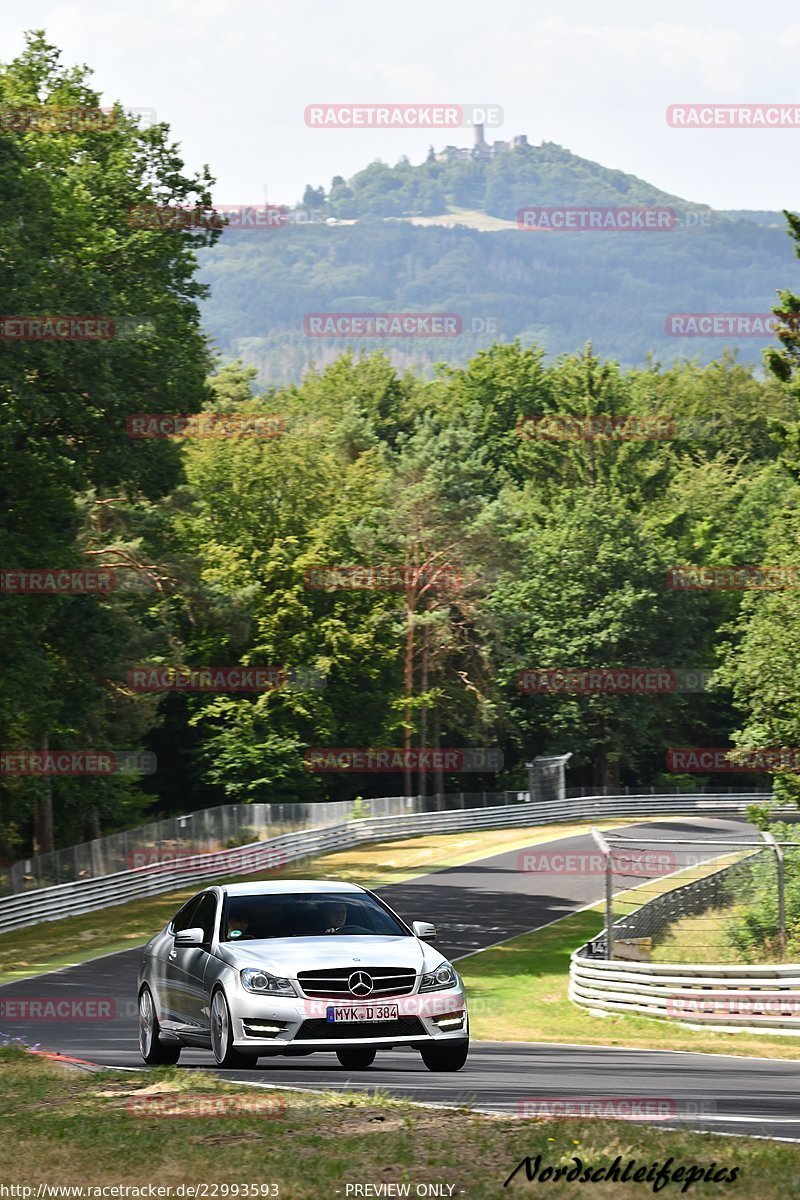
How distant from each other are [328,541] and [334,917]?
53259 mm

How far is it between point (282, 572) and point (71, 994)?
125 ft

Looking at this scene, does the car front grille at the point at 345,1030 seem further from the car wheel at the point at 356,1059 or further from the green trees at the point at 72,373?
the green trees at the point at 72,373

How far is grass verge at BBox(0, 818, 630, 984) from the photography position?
3522 cm

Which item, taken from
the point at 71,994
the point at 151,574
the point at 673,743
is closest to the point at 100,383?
the point at 71,994

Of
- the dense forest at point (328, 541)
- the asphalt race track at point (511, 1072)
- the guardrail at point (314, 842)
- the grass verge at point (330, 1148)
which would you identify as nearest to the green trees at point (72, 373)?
the dense forest at point (328, 541)

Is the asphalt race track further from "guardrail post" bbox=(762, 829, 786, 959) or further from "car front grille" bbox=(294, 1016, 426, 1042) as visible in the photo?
"guardrail post" bbox=(762, 829, 786, 959)

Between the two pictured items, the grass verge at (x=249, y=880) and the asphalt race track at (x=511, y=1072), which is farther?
the grass verge at (x=249, y=880)

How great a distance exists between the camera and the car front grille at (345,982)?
12375 mm

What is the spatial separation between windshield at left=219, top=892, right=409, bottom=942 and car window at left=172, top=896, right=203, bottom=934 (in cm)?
72

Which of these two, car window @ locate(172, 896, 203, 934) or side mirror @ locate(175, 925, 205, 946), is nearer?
side mirror @ locate(175, 925, 205, 946)

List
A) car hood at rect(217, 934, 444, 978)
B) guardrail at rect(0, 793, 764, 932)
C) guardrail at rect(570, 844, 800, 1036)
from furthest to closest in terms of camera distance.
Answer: guardrail at rect(0, 793, 764, 932), guardrail at rect(570, 844, 800, 1036), car hood at rect(217, 934, 444, 978)

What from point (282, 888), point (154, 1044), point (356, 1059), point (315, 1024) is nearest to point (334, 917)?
point (282, 888)

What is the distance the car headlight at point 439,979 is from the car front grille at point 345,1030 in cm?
29

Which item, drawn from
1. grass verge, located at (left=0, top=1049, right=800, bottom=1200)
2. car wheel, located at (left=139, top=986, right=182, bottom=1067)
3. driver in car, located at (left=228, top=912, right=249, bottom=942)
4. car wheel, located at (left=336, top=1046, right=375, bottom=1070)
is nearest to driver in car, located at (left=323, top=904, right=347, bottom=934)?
driver in car, located at (left=228, top=912, right=249, bottom=942)
